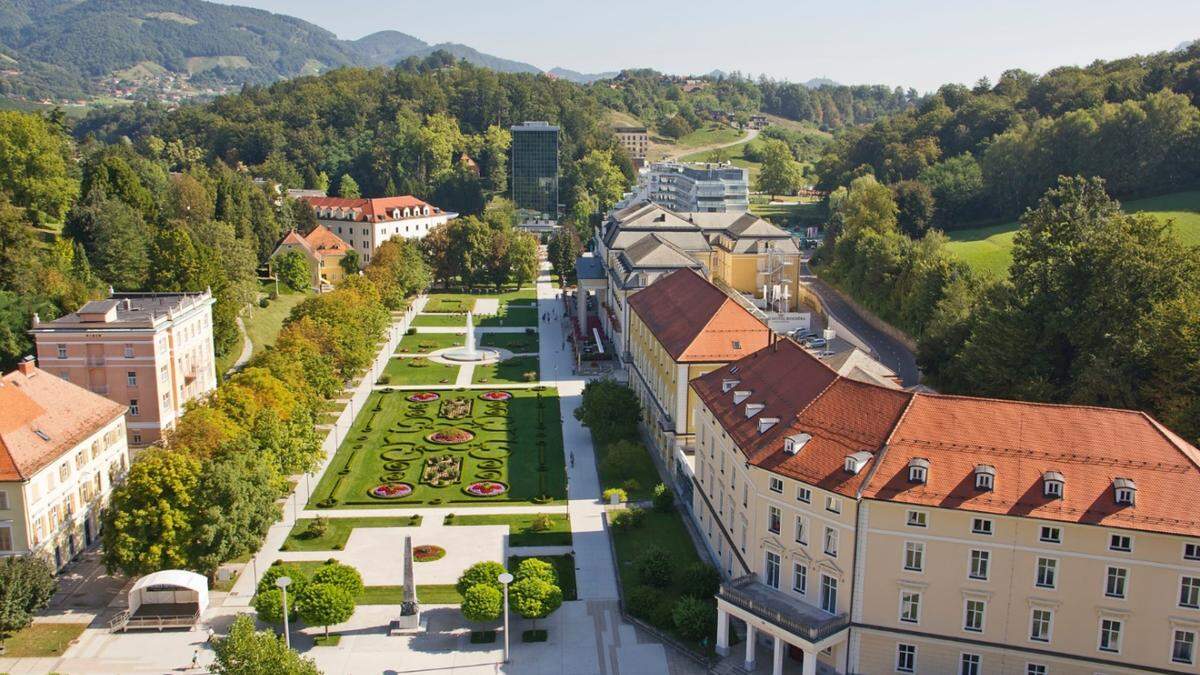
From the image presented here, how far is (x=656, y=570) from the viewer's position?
4094cm

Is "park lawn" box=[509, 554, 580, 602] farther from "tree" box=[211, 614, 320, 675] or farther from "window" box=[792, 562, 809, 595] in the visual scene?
"tree" box=[211, 614, 320, 675]

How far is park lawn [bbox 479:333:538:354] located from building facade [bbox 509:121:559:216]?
72.8 meters

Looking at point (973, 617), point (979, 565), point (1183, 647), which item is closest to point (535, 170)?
point (979, 565)

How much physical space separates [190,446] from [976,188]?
105m

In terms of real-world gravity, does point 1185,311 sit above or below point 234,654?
above

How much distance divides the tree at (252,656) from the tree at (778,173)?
159247mm

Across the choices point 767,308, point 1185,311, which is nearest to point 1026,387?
point 1185,311

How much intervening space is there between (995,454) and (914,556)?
4431 mm

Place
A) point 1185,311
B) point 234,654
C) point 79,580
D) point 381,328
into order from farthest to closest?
point 381,328 < point 1185,311 < point 79,580 < point 234,654

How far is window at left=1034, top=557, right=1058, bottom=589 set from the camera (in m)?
31.3

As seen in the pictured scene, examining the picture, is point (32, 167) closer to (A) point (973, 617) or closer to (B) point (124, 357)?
(B) point (124, 357)

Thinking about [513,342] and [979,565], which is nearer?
[979,565]

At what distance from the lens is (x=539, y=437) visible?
6228cm

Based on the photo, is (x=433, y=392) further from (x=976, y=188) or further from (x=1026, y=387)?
(x=976, y=188)
